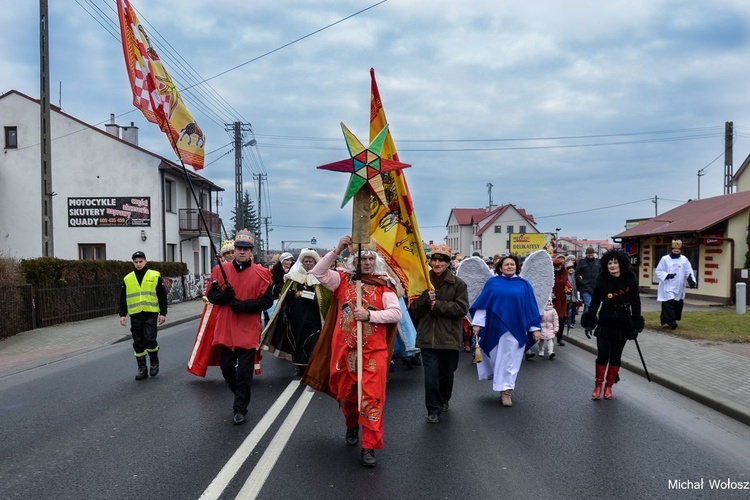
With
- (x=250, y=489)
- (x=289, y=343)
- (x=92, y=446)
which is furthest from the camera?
(x=289, y=343)

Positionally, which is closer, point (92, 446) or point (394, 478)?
point (394, 478)

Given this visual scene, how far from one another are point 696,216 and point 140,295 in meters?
22.3

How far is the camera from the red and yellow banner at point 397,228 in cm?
544

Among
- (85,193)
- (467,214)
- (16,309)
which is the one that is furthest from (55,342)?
(467,214)

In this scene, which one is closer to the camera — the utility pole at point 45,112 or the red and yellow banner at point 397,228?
the red and yellow banner at point 397,228

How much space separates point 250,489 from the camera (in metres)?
3.93

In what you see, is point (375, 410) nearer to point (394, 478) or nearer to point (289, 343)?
point (394, 478)

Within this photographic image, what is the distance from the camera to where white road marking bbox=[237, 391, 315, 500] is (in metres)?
3.91

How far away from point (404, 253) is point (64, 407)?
14.2ft

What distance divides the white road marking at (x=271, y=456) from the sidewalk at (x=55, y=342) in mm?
5635

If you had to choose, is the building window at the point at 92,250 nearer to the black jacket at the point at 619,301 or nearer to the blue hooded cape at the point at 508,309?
the blue hooded cape at the point at 508,309

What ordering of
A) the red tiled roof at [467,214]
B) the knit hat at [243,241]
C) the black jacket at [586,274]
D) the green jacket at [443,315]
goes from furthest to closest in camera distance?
the red tiled roof at [467,214] < the black jacket at [586,274] < the knit hat at [243,241] < the green jacket at [443,315]

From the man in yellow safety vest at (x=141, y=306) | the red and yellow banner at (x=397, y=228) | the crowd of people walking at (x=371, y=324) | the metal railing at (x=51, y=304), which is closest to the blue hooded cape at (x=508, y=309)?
the crowd of people walking at (x=371, y=324)

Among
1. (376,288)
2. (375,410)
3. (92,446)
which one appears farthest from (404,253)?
(92,446)
